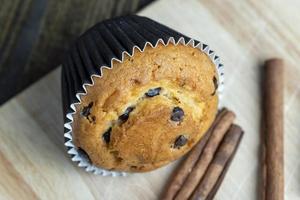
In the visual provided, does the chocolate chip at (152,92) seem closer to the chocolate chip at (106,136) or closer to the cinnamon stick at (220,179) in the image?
the chocolate chip at (106,136)

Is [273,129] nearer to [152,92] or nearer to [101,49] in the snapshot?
[152,92]

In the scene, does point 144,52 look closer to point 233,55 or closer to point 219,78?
point 219,78

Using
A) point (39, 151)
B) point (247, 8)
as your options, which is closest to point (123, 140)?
point (39, 151)

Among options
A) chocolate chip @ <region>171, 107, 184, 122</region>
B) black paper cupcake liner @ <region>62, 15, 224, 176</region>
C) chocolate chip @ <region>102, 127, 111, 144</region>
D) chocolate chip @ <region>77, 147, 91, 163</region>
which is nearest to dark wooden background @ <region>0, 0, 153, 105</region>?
black paper cupcake liner @ <region>62, 15, 224, 176</region>

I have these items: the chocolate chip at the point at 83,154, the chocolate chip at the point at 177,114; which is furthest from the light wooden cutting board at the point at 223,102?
the chocolate chip at the point at 177,114

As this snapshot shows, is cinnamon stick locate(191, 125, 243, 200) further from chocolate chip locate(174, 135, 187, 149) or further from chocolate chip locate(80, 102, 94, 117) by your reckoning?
chocolate chip locate(80, 102, 94, 117)

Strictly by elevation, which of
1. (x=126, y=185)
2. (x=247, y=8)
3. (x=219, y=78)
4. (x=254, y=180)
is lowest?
(x=254, y=180)

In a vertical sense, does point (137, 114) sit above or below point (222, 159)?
above
